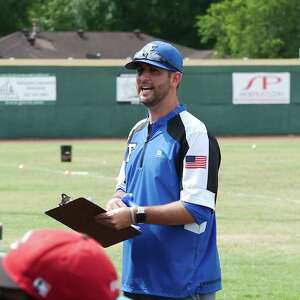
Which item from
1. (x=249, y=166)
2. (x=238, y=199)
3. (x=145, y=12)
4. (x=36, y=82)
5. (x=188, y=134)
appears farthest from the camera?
(x=145, y=12)

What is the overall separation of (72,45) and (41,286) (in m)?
61.3

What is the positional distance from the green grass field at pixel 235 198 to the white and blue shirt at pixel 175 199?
463 cm

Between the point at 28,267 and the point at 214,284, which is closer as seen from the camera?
the point at 28,267

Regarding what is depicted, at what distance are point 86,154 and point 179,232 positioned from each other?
2619 centimetres

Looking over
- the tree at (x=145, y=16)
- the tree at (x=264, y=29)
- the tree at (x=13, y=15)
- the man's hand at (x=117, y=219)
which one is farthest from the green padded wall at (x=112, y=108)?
the man's hand at (x=117, y=219)

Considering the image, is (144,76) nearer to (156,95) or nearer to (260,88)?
(156,95)

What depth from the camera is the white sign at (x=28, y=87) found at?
1561 inches

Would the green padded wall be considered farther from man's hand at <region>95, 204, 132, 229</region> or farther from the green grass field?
man's hand at <region>95, 204, 132, 229</region>

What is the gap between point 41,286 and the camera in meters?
2.98

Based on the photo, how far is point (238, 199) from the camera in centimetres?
1900

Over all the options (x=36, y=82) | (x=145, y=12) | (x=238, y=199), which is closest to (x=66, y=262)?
(x=238, y=199)

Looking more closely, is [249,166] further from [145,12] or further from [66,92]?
[145,12]

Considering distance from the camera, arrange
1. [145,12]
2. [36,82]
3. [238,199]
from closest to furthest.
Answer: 1. [238,199]
2. [36,82]
3. [145,12]

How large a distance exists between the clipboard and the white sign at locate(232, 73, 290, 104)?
36.3 meters
